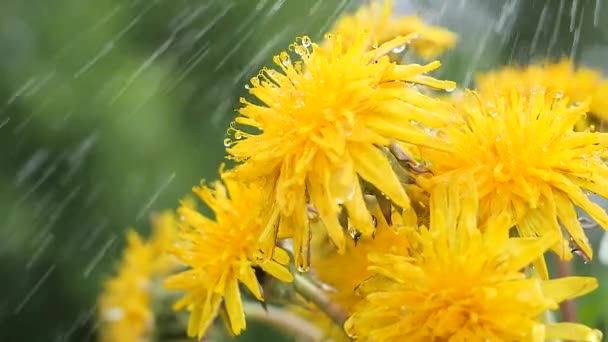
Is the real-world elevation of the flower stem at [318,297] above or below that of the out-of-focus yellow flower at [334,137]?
below

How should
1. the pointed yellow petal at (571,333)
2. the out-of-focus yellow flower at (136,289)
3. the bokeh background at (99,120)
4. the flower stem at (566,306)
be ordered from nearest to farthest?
the pointed yellow petal at (571,333) → the flower stem at (566,306) → the out-of-focus yellow flower at (136,289) → the bokeh background at (99,120)

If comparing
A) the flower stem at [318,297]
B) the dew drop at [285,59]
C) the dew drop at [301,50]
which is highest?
the dew drop at [285,59]

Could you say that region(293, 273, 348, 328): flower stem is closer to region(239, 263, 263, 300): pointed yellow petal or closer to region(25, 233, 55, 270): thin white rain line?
region(239, 263, 263, 300): pointed yellow petal

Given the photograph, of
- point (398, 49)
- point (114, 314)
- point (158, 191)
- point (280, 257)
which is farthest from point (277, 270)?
point (158, 191)

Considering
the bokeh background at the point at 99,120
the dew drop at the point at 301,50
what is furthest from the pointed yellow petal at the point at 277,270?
the bokeh background at the point at 99,120

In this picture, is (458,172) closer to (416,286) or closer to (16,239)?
(416,286)

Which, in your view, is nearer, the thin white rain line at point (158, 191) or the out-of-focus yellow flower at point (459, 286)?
the out-of-focus yellow flower at point (459, 286)

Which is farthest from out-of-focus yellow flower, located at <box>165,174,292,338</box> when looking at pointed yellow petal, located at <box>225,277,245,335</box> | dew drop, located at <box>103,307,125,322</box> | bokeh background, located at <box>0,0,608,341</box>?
bokeh background, located at <box>0,0,608,341</box>

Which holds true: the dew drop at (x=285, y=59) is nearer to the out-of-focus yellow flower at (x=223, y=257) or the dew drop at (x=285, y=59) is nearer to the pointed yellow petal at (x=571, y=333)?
the out-of-focus yellow flower at (x=223, y=257)

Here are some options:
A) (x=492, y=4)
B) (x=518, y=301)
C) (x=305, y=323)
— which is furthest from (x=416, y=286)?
(x=492, y=4)

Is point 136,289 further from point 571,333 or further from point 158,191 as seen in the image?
point 571,333
